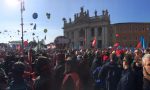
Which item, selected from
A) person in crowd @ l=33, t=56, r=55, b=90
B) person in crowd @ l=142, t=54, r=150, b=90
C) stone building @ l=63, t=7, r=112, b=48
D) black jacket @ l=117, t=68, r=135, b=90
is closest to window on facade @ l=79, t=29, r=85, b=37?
stone building @ l=63, t=7, r=112, b=48

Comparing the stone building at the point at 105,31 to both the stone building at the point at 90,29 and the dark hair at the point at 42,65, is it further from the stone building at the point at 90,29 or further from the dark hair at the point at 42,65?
the dark hair at the point at 42,65

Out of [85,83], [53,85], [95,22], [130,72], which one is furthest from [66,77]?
[95,22]

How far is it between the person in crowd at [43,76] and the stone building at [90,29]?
90151 millimetres

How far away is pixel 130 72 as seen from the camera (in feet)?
20.2

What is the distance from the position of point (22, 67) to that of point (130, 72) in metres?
1.80

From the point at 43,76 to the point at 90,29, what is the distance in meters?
102

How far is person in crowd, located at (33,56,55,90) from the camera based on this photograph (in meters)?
5.53

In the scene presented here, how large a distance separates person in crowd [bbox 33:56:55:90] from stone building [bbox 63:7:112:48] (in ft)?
296

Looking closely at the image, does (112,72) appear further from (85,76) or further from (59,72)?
(85,76)

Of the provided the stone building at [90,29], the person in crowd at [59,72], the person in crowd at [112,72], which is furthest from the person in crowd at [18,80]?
the stone building at [90,29]

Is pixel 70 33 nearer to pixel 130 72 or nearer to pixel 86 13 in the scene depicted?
pixel 86 13

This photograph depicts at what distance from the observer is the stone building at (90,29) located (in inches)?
4033

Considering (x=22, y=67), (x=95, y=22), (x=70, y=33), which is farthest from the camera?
(x=70, y=33)

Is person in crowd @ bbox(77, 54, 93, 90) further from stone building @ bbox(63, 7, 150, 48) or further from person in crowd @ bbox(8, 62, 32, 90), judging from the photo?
stone building @ bbox(63, 7, 150, 48)
